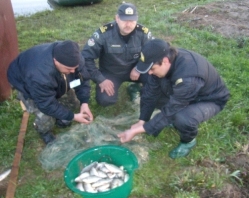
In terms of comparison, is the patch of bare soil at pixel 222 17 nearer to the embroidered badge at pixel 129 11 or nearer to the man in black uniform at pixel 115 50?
the man in black uniform at pixel 115 50

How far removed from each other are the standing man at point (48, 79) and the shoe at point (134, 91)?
984mm

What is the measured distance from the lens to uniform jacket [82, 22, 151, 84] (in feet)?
14.4

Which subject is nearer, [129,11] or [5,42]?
[129,11]

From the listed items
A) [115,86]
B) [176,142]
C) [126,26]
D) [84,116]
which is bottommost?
[176,142]

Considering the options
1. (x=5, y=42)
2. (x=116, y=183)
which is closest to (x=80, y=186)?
(x=116, y=183)

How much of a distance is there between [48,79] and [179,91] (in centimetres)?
140

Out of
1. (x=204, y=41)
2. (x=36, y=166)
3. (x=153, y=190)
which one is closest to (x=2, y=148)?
(x=36, y=166)

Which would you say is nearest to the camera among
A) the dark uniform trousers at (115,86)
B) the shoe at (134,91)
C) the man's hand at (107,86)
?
the man's hand at (107,86)

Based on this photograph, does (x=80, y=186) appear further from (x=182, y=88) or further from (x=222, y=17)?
(x=222, y=17)

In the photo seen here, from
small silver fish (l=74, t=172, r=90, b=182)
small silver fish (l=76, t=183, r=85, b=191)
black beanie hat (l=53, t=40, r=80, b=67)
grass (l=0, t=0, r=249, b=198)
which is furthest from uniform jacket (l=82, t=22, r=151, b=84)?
small silver fish (l=76, t=183, r=85, b=191)

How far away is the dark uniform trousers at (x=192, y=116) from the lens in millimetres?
3496

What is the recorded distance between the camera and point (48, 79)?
342cm

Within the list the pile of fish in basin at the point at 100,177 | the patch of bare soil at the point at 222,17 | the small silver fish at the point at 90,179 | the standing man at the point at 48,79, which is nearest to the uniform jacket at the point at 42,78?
the standing man at the point at 48,79

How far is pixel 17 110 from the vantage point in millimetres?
4715
